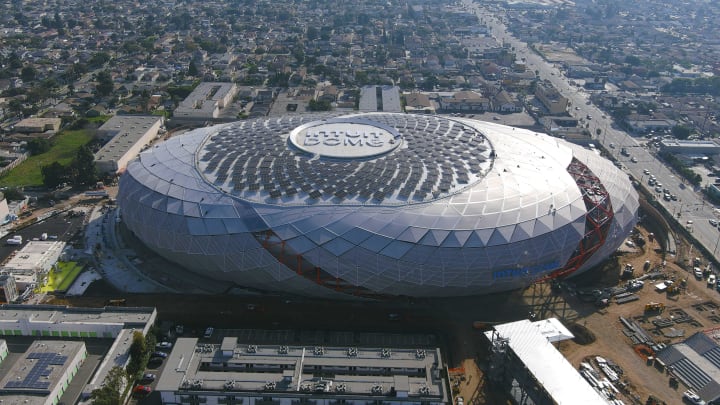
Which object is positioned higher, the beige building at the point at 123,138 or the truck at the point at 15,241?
the truck at the point at 15,241

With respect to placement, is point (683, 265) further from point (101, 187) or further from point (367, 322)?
point (101, 187)

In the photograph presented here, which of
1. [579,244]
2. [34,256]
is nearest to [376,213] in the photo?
[579,244]

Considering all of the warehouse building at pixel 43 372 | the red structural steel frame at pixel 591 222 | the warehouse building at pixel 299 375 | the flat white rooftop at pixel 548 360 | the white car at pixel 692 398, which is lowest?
the white car at pixel 692 398

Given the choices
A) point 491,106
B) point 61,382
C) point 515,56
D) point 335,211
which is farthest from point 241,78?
point 61,382

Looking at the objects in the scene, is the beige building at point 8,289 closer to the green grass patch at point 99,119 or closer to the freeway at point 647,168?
the green grass patch at point 99,119

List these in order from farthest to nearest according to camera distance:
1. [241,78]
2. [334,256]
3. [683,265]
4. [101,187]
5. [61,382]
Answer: [241,78] < [101,187] < [683,265] < [334,256] < [61,382]

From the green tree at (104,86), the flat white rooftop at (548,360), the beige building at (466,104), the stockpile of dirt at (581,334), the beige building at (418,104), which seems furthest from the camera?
the green tree at (104,86)

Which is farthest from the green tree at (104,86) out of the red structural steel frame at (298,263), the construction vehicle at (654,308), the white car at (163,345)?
the construction vehicle at (654,308)
